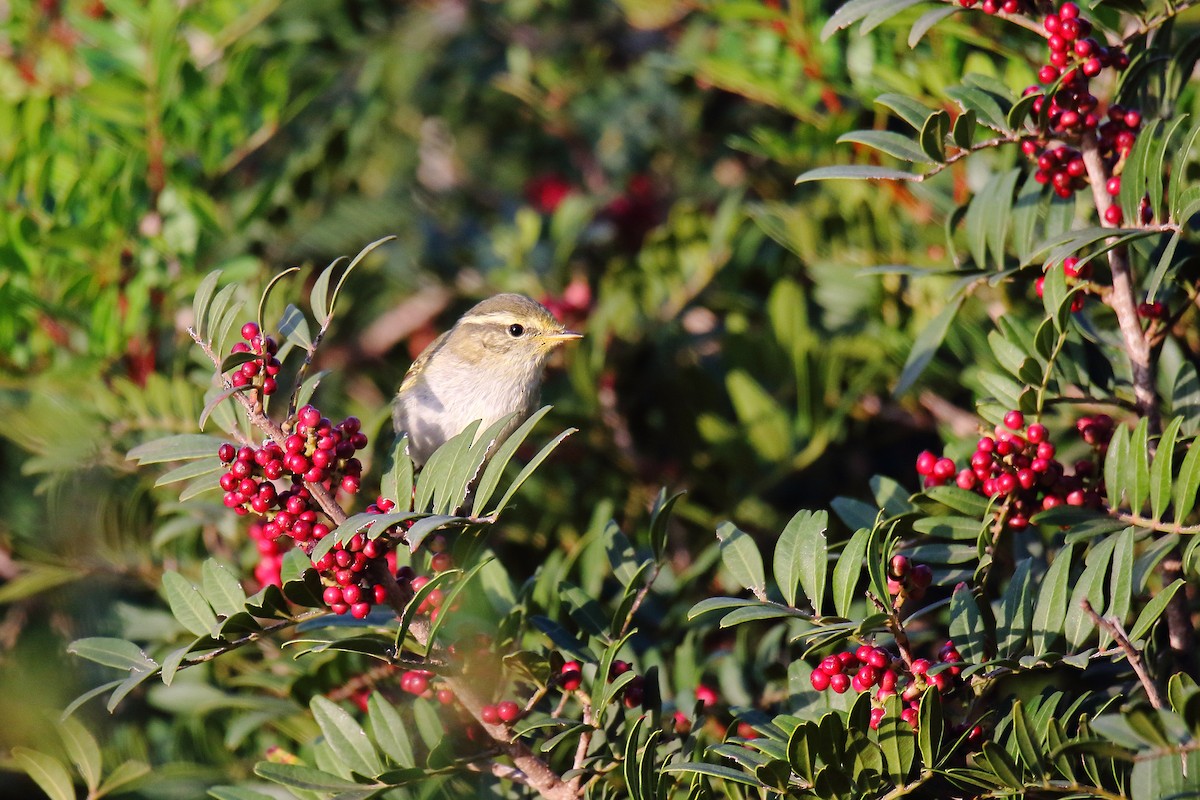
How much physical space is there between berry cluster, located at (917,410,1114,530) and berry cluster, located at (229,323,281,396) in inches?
55.0

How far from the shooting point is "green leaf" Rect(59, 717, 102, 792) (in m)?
2.55

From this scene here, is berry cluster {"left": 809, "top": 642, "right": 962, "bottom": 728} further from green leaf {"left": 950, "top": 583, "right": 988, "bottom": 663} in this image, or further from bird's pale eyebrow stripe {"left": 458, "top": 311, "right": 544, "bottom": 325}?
bird's pale eyebrow stripe {"left": 458, "top": 311, "right": 544, "bottom": 325}

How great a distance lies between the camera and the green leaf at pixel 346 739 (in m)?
2.39

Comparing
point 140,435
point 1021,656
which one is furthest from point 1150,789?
point 140,435

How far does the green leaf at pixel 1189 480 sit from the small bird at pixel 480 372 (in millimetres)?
2228

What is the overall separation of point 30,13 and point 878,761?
4690 mm

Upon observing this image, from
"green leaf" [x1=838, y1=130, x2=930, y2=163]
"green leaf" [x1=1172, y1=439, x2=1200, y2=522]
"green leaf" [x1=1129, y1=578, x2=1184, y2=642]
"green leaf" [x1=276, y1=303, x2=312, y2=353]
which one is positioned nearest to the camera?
"green leaf" [x1=1129, y1=578, x2=1184, y2=642]

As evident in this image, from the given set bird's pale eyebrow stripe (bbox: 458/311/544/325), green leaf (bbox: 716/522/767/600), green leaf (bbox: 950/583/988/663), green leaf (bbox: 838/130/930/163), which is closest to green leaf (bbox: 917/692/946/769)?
green leaf (bbox: 950/583/988/663)

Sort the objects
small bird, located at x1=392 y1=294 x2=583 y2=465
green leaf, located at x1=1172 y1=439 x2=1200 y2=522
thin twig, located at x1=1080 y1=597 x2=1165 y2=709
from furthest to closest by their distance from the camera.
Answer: small bird, located at x1=392 y1=294 x2=583 y2=465, green leaf, located at x1=1172 y1=439 x2=1200 y2=522, thin twig, located at x1=1080 y1=597 x2=1165 y2=709

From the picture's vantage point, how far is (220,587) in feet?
7.47

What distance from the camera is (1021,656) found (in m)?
2.16

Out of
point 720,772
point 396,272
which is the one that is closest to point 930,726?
point 720,772

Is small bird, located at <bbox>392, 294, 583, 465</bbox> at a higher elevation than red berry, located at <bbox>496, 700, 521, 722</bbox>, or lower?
higher

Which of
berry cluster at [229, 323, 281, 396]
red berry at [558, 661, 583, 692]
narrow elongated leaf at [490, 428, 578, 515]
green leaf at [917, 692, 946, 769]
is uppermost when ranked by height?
berry cluster at [229, 323, 281, 396]
